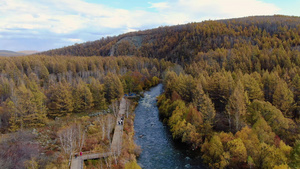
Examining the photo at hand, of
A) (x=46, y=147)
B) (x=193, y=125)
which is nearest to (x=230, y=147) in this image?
(x=193, y=125)

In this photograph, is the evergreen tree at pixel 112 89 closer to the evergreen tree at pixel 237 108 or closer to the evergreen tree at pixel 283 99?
the evergreen tree at pixel 237 108

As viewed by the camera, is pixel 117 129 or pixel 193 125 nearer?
pixel 193 125

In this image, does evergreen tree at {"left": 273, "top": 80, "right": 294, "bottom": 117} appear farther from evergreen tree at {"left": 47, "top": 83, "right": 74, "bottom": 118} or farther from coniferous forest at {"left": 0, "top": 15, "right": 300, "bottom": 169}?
evergreen tree at {"left": 47, "top": 83, "right": 74, "bottom": 118}

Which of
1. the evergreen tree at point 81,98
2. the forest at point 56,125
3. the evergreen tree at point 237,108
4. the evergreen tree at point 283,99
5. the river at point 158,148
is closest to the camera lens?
Answer: the forest at point 56,125

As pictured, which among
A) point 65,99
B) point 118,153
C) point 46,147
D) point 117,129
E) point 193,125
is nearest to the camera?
point 118,153

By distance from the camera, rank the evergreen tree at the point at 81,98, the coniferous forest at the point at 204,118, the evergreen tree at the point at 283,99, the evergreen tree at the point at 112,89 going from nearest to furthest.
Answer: the coniferous forest at the point at 204,118
the evergreen tree at the point at 283,99
the evergreen tree at the point at 81,98
the evergreen tree at the point at 112,89

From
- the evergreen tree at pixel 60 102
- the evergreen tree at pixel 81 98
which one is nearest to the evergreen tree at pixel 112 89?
the evergreen tree at pixel 81 98

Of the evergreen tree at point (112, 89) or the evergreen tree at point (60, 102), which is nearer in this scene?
the evergreen tree at point (60, 102)

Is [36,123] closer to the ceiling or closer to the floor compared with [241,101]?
closer to the floor

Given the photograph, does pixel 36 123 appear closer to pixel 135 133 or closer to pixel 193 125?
pixel 135 133
